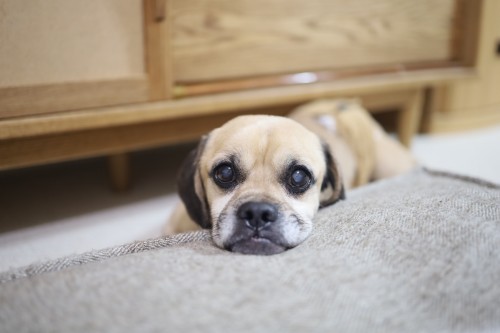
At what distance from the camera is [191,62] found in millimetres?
1762

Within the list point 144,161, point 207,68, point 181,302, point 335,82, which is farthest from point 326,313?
point 144,161

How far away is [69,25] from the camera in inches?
56.7

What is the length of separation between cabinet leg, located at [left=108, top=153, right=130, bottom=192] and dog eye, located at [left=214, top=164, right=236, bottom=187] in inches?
39.0

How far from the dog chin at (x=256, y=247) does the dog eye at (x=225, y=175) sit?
0.75ft

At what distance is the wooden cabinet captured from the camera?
1.42 metres

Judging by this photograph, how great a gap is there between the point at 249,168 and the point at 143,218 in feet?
2.55

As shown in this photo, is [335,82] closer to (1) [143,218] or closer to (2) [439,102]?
(1) [143,218]

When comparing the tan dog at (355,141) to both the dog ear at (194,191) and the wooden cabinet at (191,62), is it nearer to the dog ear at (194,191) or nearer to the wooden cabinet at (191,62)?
the wooden cabinet at (191,62)

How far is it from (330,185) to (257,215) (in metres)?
0.41

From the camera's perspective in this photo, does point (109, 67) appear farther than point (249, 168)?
Yes

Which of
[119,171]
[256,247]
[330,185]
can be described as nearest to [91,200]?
[119,171]

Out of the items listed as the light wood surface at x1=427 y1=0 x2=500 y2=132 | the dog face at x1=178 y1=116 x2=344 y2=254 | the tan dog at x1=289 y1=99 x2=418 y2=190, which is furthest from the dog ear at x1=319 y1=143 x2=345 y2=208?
the light wood surface at x1=427 y1=0 x2=500 y2=132

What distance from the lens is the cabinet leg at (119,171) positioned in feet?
7.00

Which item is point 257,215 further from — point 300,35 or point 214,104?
point 300,35
